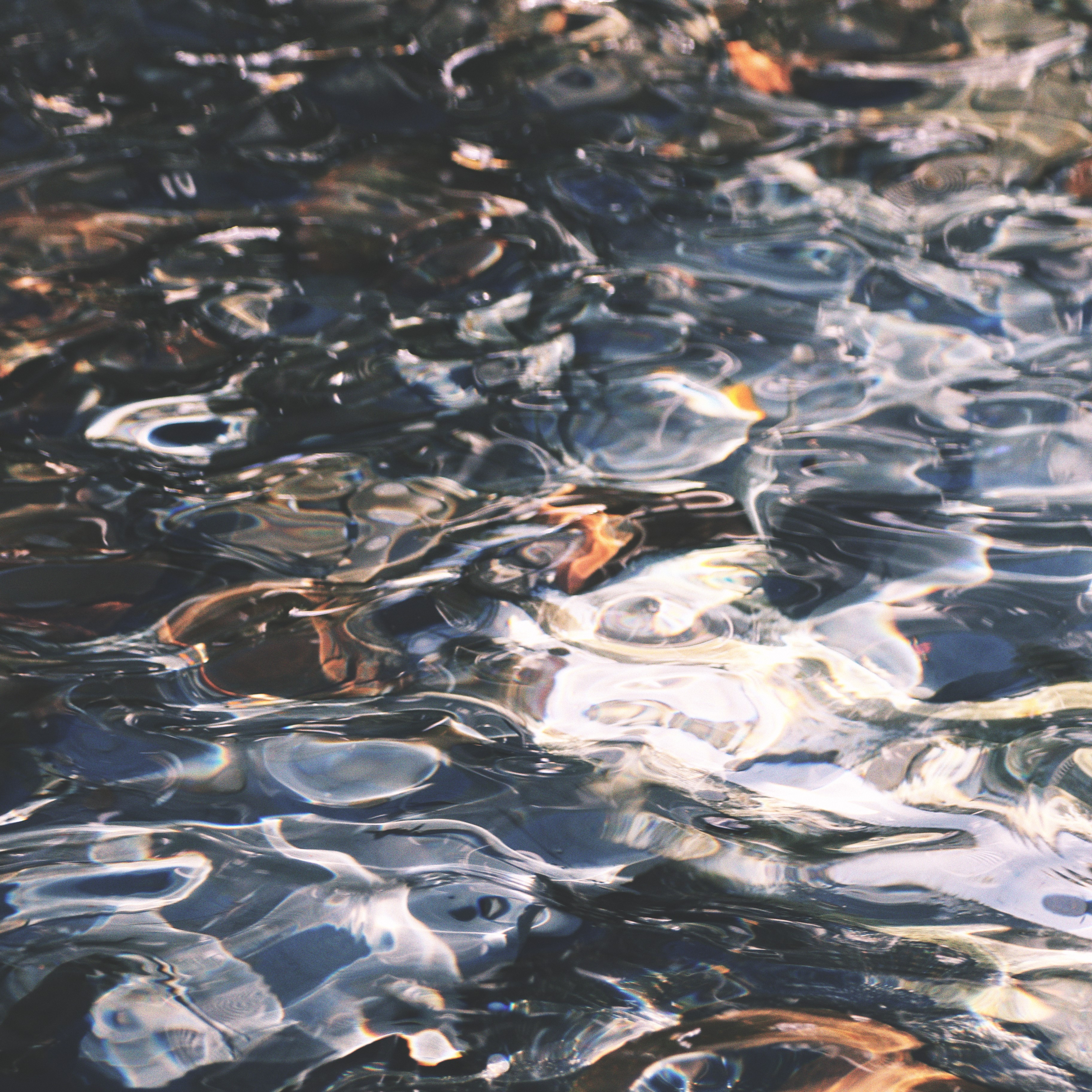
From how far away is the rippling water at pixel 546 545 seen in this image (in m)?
0.66

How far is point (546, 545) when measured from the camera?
1033mm

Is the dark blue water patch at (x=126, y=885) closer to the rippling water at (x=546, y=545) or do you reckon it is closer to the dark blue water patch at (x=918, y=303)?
the rippling water at (x=546, y=545)

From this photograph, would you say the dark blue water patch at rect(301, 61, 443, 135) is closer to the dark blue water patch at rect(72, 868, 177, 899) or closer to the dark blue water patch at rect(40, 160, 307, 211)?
the dark blue water patch at rect(40, 160, 307, 211)

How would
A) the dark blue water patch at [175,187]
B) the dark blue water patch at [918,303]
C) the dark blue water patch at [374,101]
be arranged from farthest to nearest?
the dark blue water patch at [374,101]
the dark blue water patch at [175,187]
the dark blue water patch at [918,303]

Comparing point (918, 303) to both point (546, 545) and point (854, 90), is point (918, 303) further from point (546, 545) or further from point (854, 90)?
point (546, 545)

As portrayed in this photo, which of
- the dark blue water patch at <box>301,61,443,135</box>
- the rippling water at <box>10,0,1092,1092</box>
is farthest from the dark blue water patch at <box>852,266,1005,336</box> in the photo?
the dark blue water patch at <box>301,61,443,135</box>

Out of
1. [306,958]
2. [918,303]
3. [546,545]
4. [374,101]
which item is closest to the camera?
[306,958]

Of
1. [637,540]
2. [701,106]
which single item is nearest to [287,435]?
[637,540]

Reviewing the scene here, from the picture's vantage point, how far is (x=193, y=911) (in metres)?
0.69

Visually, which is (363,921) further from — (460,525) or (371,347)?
(371,347)

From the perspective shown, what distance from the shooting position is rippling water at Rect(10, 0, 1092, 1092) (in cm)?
66

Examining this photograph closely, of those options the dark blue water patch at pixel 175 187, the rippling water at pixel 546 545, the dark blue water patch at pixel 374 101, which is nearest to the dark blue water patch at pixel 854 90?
the rippling water at pixel 546 545

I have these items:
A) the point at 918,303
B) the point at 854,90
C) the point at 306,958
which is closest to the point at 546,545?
the point at 306,958

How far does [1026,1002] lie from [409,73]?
5.17 ft
